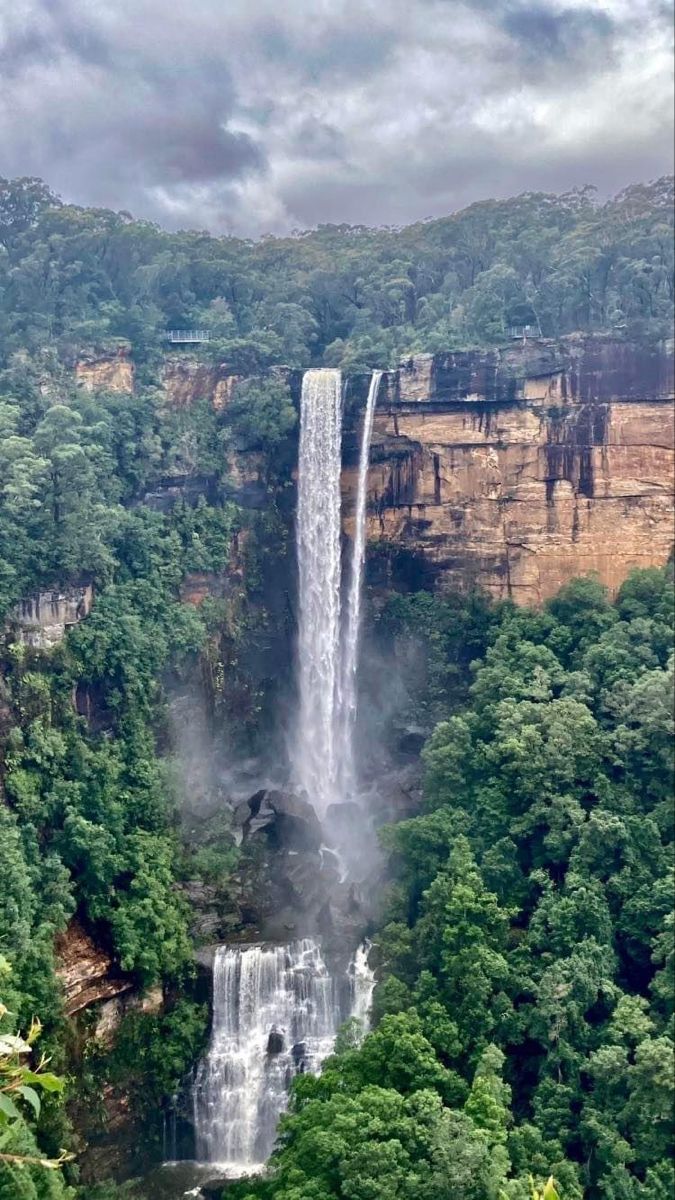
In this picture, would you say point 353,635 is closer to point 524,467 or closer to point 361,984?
point 524,467

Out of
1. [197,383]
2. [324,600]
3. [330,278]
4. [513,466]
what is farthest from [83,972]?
[330,278]

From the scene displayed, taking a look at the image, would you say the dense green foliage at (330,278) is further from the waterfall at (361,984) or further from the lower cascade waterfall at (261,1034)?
the lower cascade waterfall at (261,1034)

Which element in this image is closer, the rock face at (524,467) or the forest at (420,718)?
the forest at (420,718)

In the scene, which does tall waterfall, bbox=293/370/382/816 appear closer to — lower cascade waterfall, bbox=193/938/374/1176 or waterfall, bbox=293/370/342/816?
waterfall, bbox=293/370/342/816

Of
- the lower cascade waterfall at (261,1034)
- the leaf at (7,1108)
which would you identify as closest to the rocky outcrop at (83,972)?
the lower cascade waterfall at (261,1034)

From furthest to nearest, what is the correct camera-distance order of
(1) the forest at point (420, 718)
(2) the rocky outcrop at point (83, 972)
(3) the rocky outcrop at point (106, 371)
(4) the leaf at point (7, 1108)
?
(3) the rocky outcrop at point (106, 371)
(2) the rocky outcrop at point (83, 972)
(1) the forest at point (420, 718)
(4) the leaf at point (7, 1108)

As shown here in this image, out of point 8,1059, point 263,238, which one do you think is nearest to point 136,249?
point 263,238
